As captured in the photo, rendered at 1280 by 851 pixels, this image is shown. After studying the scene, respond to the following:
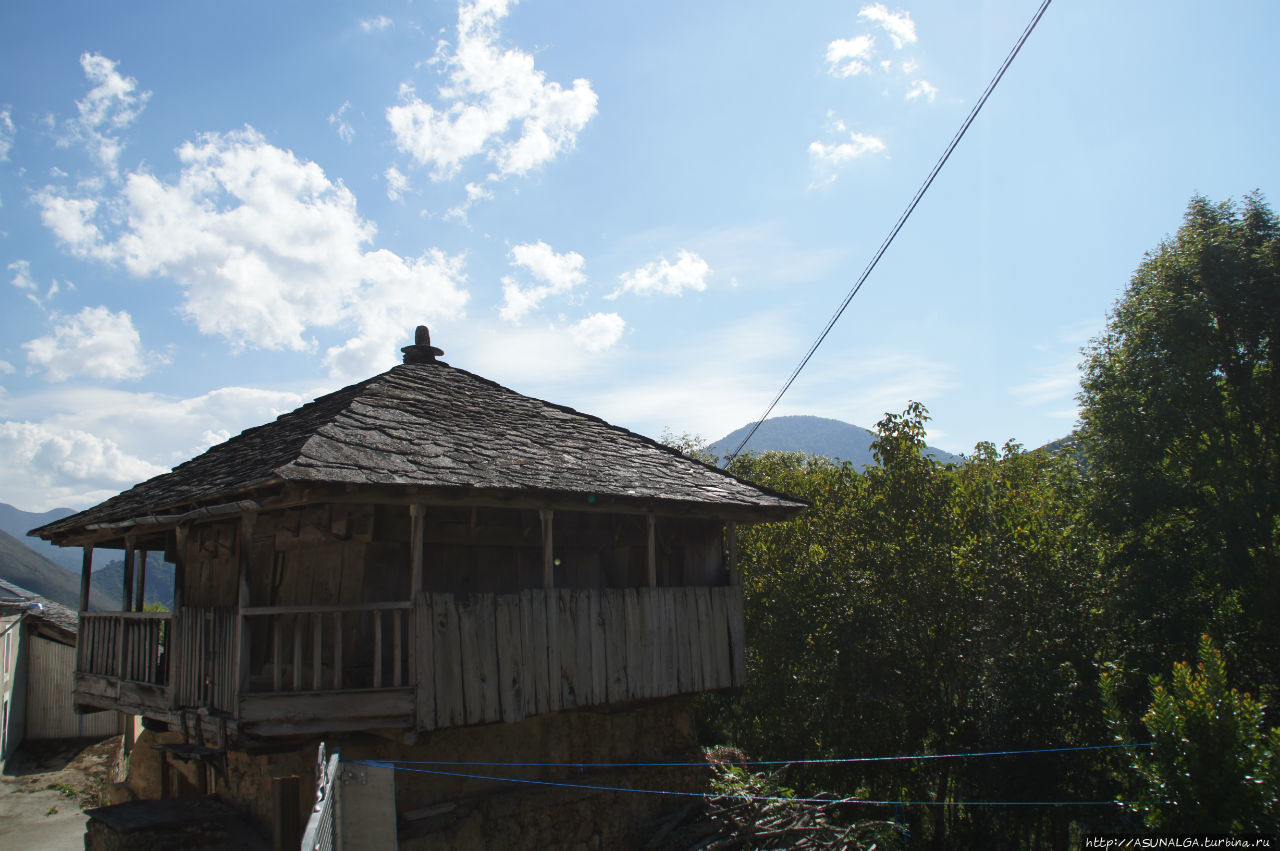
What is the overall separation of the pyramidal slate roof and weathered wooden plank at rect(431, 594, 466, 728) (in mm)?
1246

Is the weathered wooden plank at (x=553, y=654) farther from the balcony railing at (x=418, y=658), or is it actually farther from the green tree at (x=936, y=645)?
the green tree at (x=936, y=645)

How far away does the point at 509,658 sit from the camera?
26.5ft

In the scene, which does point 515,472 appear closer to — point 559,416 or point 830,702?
point 559,416

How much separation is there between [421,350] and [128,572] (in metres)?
5.04

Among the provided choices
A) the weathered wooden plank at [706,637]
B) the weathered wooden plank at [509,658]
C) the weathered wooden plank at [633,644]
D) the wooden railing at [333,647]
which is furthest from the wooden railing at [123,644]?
the weathered wooden plank at [706,637]

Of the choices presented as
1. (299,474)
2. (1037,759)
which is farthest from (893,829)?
(299,474)

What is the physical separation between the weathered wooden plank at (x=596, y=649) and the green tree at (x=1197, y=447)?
11.9 meters

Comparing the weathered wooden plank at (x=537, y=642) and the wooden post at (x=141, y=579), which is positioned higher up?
the wooden post at (x=141, y=579)

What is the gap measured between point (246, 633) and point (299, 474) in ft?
5.86

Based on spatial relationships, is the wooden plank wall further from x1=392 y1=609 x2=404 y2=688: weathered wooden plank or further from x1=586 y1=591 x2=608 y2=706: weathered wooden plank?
x1=392 y1=609 x2=404 y2=688: weathered wooden plank

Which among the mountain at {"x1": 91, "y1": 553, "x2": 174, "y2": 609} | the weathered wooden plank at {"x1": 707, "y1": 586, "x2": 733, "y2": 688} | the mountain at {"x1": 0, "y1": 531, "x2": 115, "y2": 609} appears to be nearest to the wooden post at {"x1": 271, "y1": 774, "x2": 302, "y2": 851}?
the weathered wooden plank at {"x1": 707, "y1": 586, "x2": 733, "y2": 688}

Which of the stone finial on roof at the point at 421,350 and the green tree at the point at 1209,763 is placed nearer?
the green tree at the point at 1209,763

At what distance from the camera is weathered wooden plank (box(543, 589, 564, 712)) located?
839cm

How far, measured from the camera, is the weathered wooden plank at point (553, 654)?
8.39 meters
